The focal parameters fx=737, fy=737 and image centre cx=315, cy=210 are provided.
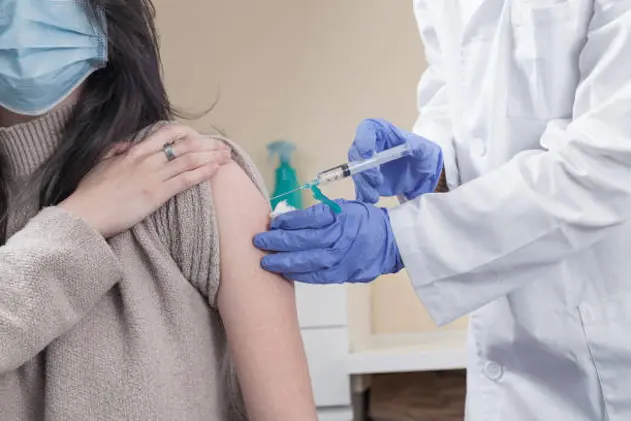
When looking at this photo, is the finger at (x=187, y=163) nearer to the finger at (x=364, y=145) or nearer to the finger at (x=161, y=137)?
the finger at (x=161, y=137)

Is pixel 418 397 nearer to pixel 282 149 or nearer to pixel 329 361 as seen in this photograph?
pixel 329 361

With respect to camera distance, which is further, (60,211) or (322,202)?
(322,202)

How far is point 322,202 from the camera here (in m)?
1.15

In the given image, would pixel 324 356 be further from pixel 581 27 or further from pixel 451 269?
pixel 581 27

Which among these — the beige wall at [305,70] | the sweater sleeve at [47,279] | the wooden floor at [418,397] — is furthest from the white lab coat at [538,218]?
the beige wall at [305,70]

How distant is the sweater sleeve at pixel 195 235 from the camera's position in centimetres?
99

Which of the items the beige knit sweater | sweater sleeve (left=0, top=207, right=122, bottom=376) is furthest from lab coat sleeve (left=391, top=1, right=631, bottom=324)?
sweater sleeve (left=0, top=207, right=122, bottom=376)

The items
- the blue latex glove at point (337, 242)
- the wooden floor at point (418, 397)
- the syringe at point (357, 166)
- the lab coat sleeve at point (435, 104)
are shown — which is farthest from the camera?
the wooden floor at point (418, 397)

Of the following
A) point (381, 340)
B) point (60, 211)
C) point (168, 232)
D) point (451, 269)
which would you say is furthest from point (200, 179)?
point (381, 340)

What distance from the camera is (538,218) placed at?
1.06 metres

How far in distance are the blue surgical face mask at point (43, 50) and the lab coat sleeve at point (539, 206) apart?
1.68 ft

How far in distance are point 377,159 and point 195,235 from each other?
1.23ft

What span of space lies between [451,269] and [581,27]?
43 centimetres

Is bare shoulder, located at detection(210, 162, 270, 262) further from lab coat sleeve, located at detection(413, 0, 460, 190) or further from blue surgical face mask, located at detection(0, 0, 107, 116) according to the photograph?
lab coat sleeve, located at detection(413, 0, 460, 190)
